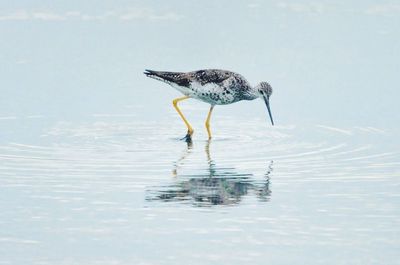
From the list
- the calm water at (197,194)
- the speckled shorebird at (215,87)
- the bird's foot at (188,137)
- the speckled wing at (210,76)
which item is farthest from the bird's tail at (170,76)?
the bird's foot at (188,137)

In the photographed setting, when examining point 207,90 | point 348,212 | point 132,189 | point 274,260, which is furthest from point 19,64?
point 274,260

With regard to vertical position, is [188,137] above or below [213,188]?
above

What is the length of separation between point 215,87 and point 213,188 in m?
6.74

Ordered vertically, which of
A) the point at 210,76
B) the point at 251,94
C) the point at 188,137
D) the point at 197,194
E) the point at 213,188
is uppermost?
the point at 210,76

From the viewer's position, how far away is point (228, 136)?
782 inches

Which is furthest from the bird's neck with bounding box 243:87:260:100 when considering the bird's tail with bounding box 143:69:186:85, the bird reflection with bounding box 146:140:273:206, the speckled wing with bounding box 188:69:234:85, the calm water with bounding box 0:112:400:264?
the bird reflection with bounding box 146:140:273:206

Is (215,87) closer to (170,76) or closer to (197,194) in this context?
(170,76)

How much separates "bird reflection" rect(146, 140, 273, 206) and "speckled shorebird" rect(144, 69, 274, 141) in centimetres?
504

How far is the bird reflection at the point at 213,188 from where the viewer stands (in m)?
14.0

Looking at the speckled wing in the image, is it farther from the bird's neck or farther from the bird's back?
the bird's neck

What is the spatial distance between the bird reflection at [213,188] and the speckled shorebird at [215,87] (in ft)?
16.5

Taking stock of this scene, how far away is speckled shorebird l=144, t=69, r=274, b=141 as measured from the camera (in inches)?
837

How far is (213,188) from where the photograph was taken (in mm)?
14633

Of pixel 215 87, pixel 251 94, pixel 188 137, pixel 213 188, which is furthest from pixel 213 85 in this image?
pixel 213 188
